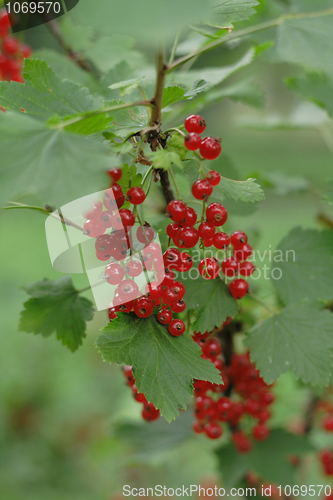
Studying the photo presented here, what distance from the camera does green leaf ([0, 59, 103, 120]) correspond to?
1.80 ft

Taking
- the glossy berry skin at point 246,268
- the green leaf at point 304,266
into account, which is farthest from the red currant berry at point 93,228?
the green leaf at point 304,266

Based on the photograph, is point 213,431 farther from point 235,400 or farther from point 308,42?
point 308,42

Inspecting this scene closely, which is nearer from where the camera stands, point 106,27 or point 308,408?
→ point 106,27

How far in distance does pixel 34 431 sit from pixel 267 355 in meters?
1.92

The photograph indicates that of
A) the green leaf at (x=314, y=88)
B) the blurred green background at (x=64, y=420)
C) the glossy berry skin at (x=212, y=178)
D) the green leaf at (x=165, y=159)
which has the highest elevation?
the green leaf at (x=314, y=88)

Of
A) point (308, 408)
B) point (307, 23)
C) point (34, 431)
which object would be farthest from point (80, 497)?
point (307, 23)

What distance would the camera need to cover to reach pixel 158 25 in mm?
302

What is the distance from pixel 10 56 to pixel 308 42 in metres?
0.77

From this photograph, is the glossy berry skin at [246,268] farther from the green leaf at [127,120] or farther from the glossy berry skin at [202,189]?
the green leaf at [127,120]

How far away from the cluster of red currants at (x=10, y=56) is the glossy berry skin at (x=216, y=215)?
2.51ft

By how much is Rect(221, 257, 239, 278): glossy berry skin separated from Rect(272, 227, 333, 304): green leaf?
181mm

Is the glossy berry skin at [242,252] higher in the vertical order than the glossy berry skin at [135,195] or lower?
lower

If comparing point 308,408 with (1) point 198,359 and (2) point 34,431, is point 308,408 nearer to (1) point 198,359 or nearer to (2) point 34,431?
(1) point 198,359

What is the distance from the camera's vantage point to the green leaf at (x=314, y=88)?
37.9 inches
